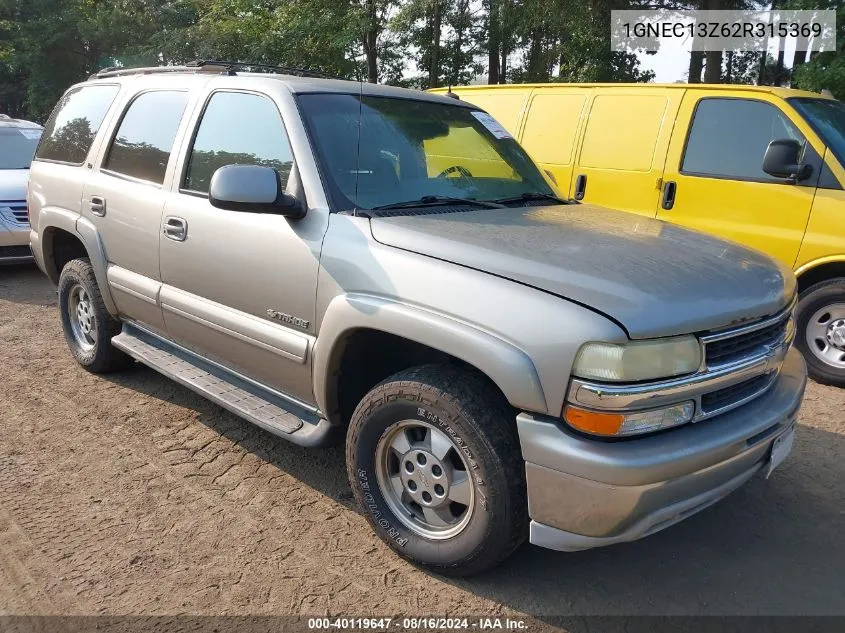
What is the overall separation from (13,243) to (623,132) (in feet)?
21.0

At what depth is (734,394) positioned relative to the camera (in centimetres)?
259


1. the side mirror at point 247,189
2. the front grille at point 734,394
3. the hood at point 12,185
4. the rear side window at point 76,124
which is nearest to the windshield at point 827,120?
the front grille at point 734,394

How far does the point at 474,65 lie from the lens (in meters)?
20.8

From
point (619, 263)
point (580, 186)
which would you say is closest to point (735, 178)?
point (580, 186)

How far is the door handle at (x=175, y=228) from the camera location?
360 centimetres

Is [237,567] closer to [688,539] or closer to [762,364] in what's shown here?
[688,539]

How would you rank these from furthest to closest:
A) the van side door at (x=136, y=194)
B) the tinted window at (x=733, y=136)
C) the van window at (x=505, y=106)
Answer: the van window at (x=505, y=106), the tinted window at (x=733, y=136), the van side door at (x=136, y=194)

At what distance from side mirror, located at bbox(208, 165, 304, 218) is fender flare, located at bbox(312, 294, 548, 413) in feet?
1.60

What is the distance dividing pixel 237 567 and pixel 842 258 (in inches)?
175

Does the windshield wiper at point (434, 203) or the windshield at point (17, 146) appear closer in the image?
the windshield wiper at point (434, 203)

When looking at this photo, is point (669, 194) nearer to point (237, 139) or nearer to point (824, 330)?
point (824, 330)

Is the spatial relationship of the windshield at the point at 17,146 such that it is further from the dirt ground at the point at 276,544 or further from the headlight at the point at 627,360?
the headlight at the point at 627,360

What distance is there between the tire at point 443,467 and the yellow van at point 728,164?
3627mm

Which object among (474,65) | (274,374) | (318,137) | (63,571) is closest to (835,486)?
(274,374)
